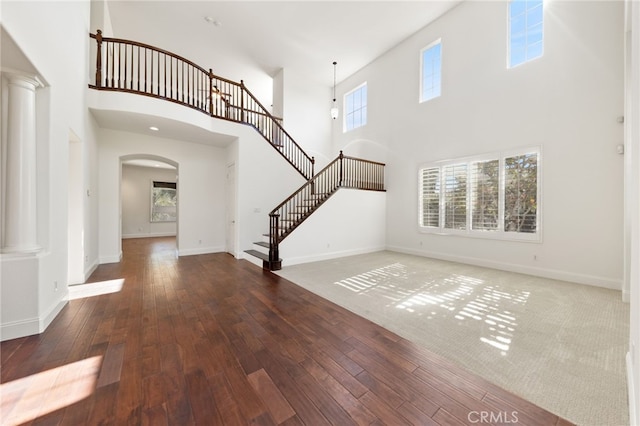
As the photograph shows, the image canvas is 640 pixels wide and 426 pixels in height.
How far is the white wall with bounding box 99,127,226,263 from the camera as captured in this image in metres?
5.66

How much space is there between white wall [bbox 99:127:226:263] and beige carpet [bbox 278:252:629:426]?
3.31 metres

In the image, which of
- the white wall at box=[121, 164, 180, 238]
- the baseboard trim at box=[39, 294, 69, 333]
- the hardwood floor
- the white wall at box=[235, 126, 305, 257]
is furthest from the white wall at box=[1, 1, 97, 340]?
the white wall at box=[121, 164, 180, 238]

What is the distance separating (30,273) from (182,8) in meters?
6.56

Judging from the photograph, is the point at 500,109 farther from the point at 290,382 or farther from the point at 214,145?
the point at 214,145

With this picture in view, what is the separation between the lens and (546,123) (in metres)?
4.57

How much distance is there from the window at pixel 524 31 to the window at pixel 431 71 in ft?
5.01

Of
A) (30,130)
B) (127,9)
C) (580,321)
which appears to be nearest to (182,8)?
(127,9)

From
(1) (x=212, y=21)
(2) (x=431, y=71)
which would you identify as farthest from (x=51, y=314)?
(2) (x=431, y=71)

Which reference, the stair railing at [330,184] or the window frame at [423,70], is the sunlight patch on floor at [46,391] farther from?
the window frame at [423,70]

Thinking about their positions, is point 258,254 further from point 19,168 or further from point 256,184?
point 19,168

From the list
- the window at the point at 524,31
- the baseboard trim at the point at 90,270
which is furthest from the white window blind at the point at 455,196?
the baseboard trim at the point at 90,270
